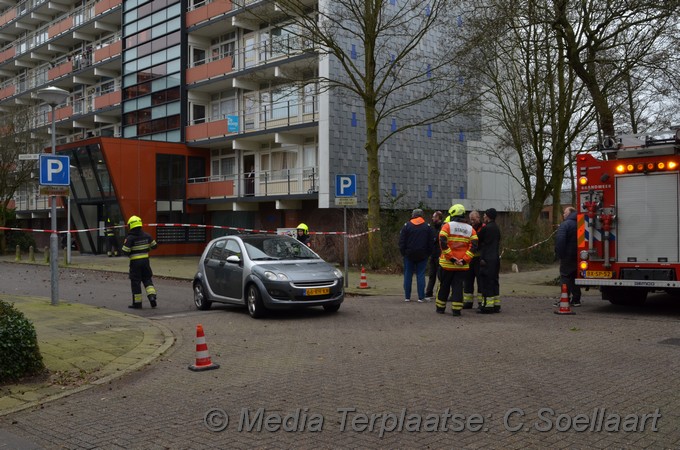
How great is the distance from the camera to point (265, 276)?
1105 cm

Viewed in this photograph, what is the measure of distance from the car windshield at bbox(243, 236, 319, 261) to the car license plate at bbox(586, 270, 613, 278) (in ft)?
16.4

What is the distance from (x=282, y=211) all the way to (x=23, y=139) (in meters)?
15.9

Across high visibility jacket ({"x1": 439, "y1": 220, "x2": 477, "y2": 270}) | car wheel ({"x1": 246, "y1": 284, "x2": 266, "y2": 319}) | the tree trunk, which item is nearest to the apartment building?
the tree trunk

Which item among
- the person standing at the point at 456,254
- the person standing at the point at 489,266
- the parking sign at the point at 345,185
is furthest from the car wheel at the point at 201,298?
the person standing at the point at 489,266

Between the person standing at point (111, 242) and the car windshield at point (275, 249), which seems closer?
the car windshield at point (275, 249)

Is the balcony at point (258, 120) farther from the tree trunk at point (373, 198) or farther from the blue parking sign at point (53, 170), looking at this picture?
the blue parking sign at point (53, 170)

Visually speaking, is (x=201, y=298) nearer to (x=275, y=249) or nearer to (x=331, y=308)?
(x=275, y=249)

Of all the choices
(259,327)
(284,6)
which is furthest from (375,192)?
(259,327)

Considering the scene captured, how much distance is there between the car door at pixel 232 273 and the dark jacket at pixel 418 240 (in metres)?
3.48

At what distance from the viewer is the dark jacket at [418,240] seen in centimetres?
1322

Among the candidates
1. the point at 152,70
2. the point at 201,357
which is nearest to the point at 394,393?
the point at 201,357

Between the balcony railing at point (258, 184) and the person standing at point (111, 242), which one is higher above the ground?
the balcony railing at point (258, 184)

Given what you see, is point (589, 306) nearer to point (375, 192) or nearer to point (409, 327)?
point (409, 327)

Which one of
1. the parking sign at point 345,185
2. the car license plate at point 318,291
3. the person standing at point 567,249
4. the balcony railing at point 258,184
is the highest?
the balcony railing at point 258,184
